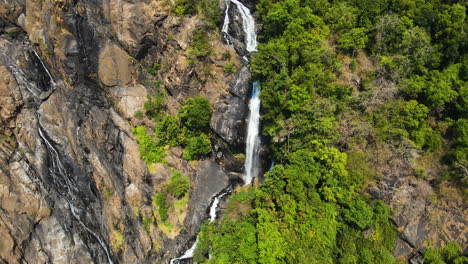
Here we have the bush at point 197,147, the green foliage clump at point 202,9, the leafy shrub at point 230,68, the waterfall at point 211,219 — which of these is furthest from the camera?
the green foliage clump at point 202,9

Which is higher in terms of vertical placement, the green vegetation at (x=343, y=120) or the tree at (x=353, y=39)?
the tree at (x=353, y=39)

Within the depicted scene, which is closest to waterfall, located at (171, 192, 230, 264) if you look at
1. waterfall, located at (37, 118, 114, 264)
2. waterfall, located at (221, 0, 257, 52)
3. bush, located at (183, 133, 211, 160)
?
bush, located at (183, 133, 211, 160)

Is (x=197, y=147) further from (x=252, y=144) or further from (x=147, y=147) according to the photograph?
(x=252, y=144)

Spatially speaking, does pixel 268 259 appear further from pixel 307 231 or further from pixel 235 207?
pixel 235 207

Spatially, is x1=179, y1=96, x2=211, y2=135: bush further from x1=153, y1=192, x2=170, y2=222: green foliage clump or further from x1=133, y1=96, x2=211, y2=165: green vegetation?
x1=153, y1=192, x2=170, y2=222: green foliage clump

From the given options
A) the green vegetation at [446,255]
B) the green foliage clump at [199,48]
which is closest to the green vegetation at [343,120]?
the green vegetation at [446,255]

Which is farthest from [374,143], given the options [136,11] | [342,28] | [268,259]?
[136,11]

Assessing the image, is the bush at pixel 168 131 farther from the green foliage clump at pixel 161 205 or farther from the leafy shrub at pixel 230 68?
the leafy shrub at pixel 230 68
